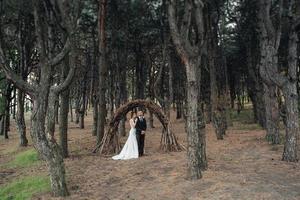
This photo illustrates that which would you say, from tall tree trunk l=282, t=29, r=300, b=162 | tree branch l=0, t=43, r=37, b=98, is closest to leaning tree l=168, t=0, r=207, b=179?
tall tree trunk l=282, t=29, r=300, b=162

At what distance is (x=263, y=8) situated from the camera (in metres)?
16.1

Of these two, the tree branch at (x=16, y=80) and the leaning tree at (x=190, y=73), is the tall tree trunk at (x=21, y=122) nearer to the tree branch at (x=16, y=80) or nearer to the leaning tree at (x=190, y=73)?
the tree branch at (x=16, y=80)

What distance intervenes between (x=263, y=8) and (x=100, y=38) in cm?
861

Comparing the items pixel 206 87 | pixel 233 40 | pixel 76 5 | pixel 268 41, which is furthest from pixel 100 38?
pixel 206 87

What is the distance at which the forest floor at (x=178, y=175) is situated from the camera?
40.7 feet

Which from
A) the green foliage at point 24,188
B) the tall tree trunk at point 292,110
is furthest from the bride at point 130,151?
the tall tree trunk at point 292,110

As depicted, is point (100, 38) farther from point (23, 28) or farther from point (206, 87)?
point (206, 87)

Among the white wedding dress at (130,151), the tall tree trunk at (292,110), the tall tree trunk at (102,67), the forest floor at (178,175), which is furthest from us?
the tall tree trunk at (102,67)

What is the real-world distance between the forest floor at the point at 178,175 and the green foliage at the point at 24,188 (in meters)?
0.59

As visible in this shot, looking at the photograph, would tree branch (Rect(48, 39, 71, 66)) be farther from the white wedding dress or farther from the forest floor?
the white wedding dress

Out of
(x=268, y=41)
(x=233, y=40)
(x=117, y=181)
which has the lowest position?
(x=117, y=181)

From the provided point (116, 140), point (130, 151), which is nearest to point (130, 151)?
point (130, 151)

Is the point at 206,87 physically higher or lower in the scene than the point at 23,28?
lower

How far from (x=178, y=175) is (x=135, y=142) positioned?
5559 mm
